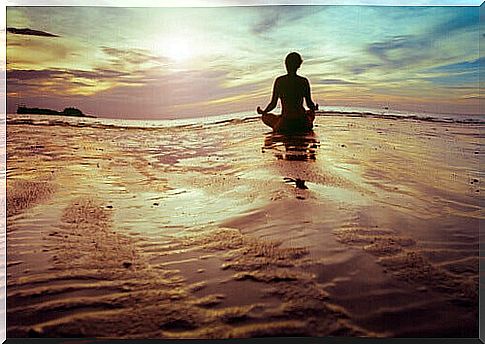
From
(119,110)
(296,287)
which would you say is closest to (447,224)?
(296,287)

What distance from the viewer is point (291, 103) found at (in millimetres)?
3768

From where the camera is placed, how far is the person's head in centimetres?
373

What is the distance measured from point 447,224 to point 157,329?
6.12ft

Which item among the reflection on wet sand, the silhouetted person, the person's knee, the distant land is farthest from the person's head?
the distant land

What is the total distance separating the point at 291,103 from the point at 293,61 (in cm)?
26

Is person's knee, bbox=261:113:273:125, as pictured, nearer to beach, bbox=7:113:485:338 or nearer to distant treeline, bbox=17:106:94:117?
beach, bbox=7:113:485:338

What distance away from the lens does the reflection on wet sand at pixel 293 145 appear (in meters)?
3.77

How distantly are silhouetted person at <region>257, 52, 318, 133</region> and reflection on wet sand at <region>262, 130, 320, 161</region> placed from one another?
4 centimetres

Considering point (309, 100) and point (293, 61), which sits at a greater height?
point (293, 61)

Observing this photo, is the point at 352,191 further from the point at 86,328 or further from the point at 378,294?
the point at 86,328

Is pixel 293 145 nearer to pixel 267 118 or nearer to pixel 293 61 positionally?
pixel 267 118

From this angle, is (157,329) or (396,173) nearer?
(157,329)

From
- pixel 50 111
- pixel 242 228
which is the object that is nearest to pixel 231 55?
pixel 242 228

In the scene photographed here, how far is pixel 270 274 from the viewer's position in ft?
11.5
